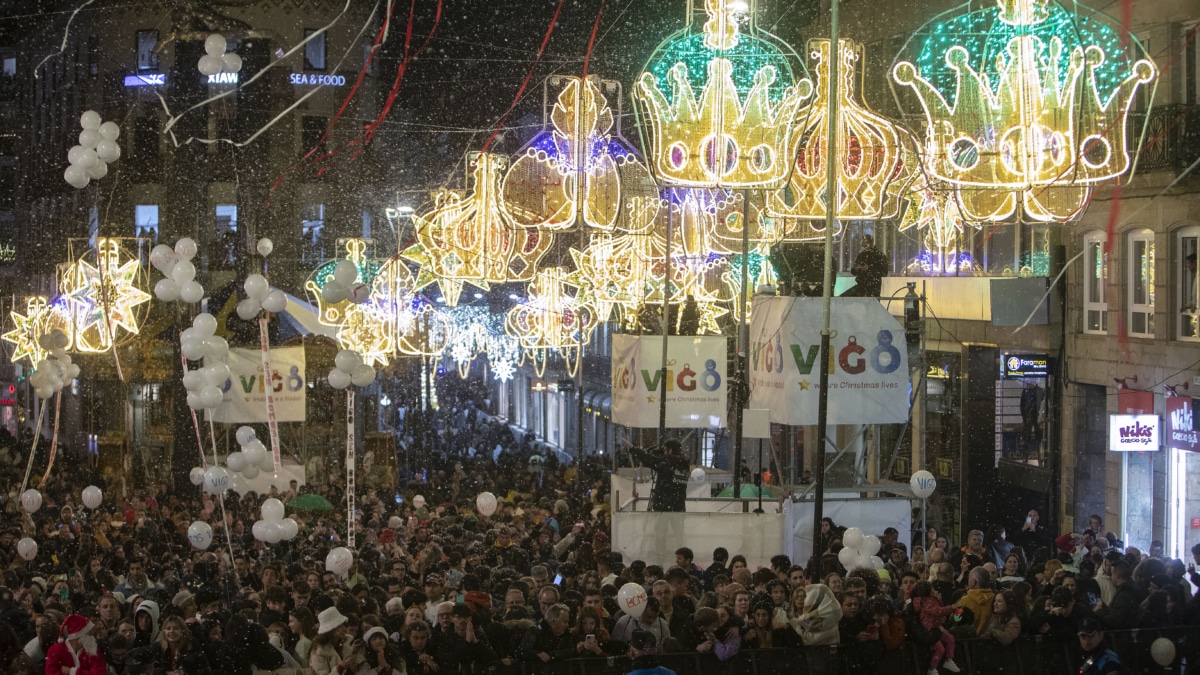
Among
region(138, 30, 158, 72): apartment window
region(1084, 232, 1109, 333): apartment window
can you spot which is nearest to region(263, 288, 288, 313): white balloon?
region(1084, 232, 1109, 333): apartment window

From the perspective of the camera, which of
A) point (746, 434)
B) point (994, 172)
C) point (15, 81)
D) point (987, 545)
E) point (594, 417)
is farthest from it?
point (15, 81)

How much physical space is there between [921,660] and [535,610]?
3004 mm

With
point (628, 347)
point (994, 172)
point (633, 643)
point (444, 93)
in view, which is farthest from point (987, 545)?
point (444, 93)

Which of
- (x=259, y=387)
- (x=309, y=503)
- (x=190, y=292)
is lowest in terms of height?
(x=309, y=503)

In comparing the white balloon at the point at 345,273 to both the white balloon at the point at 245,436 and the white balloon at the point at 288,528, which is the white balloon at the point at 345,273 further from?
the white balloon at the point at 288,528

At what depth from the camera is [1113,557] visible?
12352 millimetres

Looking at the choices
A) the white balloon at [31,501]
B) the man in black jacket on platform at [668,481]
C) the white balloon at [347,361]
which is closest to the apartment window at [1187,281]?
the man in black jacket on platform at [668,481]

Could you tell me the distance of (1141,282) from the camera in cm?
1853

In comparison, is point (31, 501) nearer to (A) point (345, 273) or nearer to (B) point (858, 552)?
(A) point (345, 273)

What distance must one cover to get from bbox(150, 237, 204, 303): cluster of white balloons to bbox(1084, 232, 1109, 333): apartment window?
11939 mm

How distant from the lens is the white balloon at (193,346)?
44.4ft

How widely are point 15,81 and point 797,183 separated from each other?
2238 inches

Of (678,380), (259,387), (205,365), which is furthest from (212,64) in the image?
(259,387)

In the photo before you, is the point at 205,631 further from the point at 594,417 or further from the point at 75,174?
the point at 594,417
